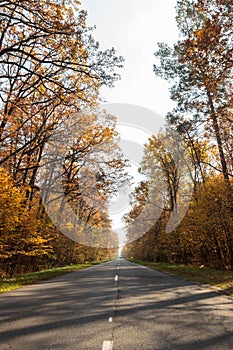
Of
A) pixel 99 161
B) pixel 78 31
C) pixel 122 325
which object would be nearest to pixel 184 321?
pixel 122 325

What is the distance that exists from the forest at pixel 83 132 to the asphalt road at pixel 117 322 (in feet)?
18.1

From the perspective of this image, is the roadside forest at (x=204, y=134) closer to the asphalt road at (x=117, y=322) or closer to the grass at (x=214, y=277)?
A: the grass at (x=214, y=277)

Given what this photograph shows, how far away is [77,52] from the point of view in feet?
30.8

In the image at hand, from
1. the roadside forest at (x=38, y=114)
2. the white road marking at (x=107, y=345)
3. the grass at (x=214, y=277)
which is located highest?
the roadside forest at (x=38, y=114)

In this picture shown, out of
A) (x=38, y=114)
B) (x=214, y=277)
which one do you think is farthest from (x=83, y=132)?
(x=214, y=277)

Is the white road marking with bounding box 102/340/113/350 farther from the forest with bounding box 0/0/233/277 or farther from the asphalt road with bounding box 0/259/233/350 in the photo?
the forest with bounding box 0/0/233/277

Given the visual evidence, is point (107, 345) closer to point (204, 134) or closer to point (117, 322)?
point (117, 322)

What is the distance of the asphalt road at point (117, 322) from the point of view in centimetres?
390

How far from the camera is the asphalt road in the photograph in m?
3.90

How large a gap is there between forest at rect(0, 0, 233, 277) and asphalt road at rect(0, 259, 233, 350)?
5527 millimetres

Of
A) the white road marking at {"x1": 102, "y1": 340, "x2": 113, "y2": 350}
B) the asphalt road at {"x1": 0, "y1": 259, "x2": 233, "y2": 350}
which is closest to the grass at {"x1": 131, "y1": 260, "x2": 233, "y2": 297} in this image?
the asphalt road at {"x1": 0, "y1": 259, "x2": 233, "y2": 350}

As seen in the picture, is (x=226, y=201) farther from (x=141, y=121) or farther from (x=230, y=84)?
(x=141, y=121)

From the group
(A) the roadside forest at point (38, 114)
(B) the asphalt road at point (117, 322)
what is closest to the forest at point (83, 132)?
(A) the roadside forest at point (38, 114)

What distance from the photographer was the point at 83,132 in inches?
738
